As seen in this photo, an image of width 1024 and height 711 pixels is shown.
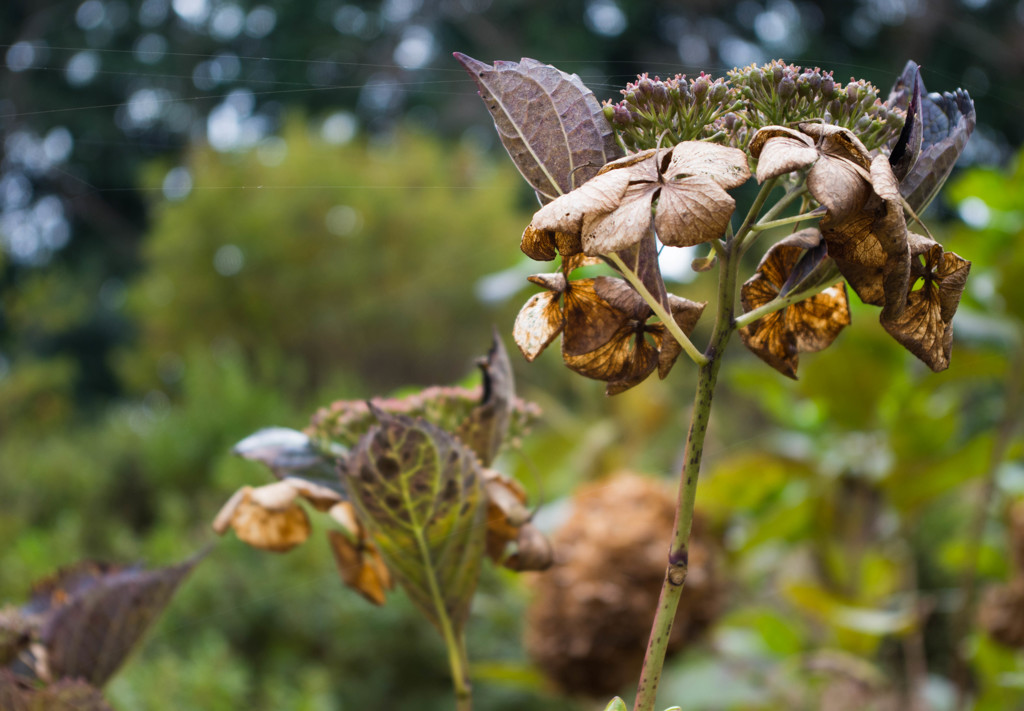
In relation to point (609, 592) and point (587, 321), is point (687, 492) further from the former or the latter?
point (609, 592)

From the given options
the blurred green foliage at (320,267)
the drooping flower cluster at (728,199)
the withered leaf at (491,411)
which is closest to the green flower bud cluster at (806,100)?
the drooping flower cluster at (728,199)

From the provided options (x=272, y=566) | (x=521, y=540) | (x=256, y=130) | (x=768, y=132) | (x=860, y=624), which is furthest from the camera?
(x=256, y=130)

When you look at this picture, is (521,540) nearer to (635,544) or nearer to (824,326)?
(824,326)

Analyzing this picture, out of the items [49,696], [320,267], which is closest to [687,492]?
[49,696]

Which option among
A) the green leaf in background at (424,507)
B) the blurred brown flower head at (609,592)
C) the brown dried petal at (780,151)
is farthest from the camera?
the blurred brown flower head at (609,592)

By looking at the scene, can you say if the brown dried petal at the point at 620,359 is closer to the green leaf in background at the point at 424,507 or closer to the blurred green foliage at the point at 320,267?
the green leaf in background at the point at 424,507

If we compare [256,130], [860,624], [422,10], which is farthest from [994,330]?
[256,130]

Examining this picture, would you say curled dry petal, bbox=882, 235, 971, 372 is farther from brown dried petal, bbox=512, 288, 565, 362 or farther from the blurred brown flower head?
the blurred brown flower head
